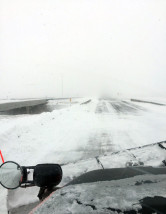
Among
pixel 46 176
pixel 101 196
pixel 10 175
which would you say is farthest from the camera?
pixel 10 175

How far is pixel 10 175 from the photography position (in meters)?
2.02

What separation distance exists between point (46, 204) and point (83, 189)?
0.36 metres

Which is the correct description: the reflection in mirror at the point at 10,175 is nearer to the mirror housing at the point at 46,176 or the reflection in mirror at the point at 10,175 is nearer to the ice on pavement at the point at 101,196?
the mirror housing at the point at 46,176

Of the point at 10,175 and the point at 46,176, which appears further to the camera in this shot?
the point at 10,175

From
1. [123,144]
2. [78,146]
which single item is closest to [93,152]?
[78,146]

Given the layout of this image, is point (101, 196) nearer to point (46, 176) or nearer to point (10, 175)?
point (46, 176)

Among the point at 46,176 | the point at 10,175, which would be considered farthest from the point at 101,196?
the point at 10,175

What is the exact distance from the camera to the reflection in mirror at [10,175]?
1.91m

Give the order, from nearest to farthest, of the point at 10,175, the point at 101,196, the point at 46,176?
the point at 101,196
the point at 46,176
the point at 10,175

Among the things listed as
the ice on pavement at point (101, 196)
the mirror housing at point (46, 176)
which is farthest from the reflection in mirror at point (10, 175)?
the ice on pavement at point (101, 196)

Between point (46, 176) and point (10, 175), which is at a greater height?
point (46, 176)

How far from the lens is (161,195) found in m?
1.44

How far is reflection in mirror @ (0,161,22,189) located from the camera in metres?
1.91

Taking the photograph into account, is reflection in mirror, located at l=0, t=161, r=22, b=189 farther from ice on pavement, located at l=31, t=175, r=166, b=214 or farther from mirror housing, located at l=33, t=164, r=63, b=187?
ice on pavement, located at l=31, t=175, r=166, b=214
